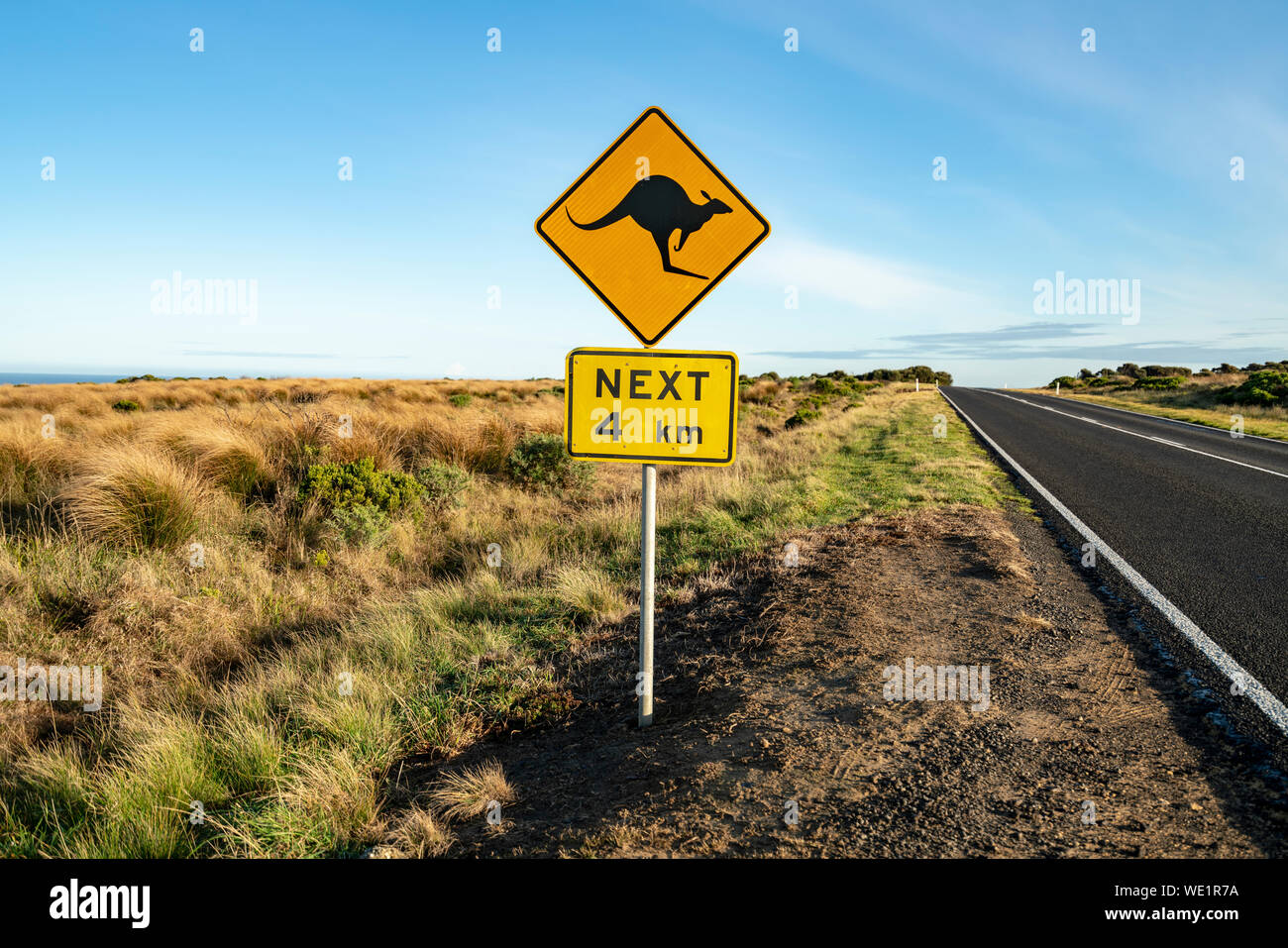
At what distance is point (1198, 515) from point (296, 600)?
9518 millimetres

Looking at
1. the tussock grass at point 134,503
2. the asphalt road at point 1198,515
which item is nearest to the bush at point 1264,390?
the asphalt road at point 1198,515

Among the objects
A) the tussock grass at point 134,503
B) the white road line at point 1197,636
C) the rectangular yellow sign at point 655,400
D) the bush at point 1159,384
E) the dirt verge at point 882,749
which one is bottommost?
the dirt verge at point 882,749

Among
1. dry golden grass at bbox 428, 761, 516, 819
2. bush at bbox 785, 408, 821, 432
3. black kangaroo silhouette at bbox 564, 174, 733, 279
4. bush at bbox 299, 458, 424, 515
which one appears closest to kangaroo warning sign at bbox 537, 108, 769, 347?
black kangaroo silhouette at bbox 564, 174, 733, 279

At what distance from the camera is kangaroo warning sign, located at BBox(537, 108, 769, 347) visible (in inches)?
133

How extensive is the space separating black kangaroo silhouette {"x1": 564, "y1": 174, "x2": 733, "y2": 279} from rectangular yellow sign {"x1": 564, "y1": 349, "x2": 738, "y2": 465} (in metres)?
0.48

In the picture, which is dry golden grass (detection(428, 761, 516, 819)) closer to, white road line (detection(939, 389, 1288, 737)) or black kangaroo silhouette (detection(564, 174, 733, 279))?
black kangaroo silhouette (detection(564, 174, 733, 279))

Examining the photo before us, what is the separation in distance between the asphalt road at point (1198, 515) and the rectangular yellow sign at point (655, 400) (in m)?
3.09

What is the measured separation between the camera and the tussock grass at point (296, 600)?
10.2ft

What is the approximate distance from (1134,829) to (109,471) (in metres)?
9.36

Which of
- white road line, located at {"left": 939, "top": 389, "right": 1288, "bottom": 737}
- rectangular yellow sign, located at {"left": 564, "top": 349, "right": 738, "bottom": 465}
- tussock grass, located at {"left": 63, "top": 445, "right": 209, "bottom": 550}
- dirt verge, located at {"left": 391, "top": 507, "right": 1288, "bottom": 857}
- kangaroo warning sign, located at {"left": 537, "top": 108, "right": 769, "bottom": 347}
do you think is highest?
kangaroo warning sign, located at {"left": 537, "top": 108, "right": 769, "bottom": 347}

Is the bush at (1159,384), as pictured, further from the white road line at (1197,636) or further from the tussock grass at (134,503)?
the tussock grass at (134,503)

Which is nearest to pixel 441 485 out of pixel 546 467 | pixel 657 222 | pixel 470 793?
pixel 546 467
